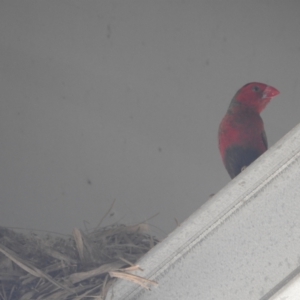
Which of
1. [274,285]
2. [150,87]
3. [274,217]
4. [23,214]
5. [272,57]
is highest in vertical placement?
[272,57]

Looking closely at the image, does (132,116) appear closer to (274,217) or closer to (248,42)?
(248,42)

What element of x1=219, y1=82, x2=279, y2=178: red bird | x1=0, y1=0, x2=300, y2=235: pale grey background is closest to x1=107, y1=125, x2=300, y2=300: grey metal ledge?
x1=219, y1=82, x2=279, y2=178: red bird

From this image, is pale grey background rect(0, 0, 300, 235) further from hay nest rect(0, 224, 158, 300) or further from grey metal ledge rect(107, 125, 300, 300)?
grey metal ledge rect(107, 125, 300, 300)

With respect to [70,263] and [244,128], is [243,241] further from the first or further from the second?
[244,128]

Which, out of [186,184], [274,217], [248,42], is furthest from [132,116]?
[274,217]

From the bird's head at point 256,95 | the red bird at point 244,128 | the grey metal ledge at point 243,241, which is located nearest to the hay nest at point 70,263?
the grey metal ledge at point 243,241

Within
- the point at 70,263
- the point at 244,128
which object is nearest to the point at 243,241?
the point at 70,263
